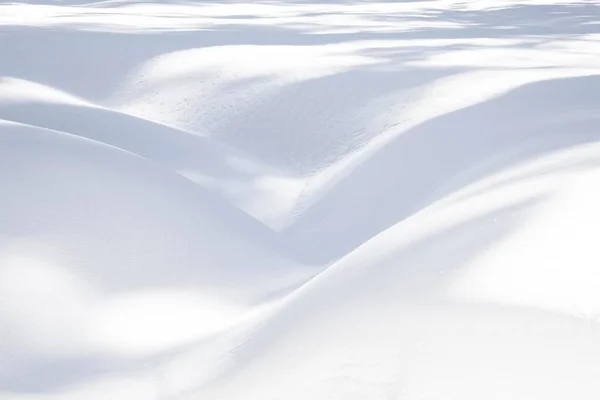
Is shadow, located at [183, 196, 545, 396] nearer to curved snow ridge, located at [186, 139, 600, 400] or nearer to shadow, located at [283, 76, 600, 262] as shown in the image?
curved snow ridge, located at [186, 139, 600, 400]

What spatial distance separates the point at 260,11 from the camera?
5914 mm

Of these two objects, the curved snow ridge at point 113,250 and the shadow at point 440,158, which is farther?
the shadow at point 440,158

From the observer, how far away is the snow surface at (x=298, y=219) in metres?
1.16

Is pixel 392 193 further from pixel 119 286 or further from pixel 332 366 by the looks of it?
pixel 332 366

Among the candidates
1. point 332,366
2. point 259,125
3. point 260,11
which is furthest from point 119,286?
point 260,11

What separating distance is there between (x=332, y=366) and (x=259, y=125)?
5.69 feet

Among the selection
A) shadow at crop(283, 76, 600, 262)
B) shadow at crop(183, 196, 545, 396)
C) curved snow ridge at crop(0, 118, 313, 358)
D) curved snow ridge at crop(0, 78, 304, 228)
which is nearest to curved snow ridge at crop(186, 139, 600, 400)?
shadow at crop(183, 196, 545, 396)

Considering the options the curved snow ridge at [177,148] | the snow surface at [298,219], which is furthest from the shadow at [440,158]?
the curved snow ridge at [177,148]

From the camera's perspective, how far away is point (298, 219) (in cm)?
217

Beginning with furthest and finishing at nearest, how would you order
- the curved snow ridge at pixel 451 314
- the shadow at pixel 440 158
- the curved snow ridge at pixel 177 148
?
the curved snow ridge at pixel 177 148 < the shadow at pixel 440 158 < the curved snow ridge at pixel 451 314

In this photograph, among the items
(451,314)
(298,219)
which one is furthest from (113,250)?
(451,314)

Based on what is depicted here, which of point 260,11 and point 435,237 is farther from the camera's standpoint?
point 260,11

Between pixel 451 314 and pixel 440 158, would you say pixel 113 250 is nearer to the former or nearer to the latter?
pixel 451 314

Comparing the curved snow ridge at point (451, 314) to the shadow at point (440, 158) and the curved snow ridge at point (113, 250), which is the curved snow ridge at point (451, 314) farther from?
the shadow at point (440, 158)
